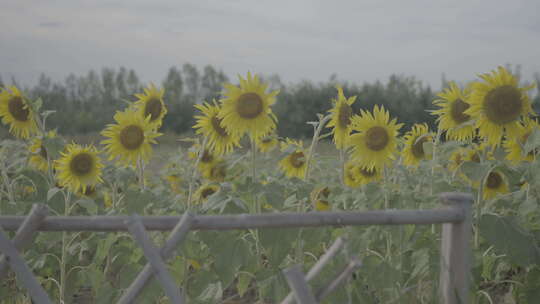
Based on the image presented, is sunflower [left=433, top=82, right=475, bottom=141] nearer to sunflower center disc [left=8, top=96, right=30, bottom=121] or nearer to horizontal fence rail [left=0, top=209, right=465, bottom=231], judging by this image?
horizontal fence rail [left=0, top=209, right=465, bottom=231]

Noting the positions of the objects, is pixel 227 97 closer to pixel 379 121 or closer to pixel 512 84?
pixel 379 121

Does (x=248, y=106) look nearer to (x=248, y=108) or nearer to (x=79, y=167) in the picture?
(x=248, y=108)

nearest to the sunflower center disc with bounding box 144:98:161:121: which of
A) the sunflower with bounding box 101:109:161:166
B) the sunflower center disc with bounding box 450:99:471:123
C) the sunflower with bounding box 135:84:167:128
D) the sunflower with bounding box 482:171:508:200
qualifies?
the sunflower with bounding box 135:84:167:128

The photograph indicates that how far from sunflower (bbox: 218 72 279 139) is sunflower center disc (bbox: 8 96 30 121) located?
1.19 meters

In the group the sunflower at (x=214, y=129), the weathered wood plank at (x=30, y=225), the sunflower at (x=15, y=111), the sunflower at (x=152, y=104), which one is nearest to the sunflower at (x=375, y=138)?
the sunflower at (x=214, y=129)

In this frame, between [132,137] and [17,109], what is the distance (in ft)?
2.48

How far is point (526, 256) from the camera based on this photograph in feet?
6.57

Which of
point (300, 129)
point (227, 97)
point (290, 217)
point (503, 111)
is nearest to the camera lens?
point (290, 217)

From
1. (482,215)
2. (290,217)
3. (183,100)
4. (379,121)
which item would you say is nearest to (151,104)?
(379,121)

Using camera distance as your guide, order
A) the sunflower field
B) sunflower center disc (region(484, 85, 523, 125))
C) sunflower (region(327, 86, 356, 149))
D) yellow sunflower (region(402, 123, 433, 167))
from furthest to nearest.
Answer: yellow sunflower (region(402, 123, 433, 167)), sunflower (region(327, 86, 356, 149)), sunflower center disc (region(484, 85, 523, 125)), the sunflower field

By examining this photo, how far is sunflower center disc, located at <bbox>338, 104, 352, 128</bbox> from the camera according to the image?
8.32 feet

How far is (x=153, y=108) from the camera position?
260 cm

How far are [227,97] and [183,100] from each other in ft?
67.3

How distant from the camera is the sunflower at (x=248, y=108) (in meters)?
2.28
